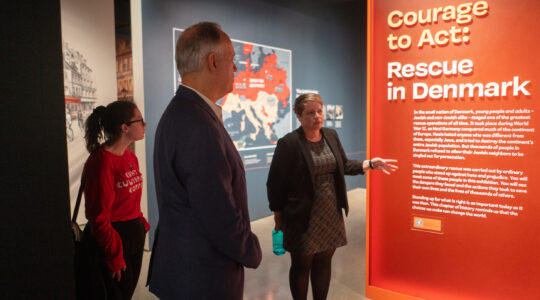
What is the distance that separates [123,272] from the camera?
205 centimetres

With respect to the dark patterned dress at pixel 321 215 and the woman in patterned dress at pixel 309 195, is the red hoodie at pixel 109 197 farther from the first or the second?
the dark patterned dress at pixel 321 215

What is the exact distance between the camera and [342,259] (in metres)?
3.95

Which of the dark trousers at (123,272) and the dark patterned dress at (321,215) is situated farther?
the dark patterned dress at (321,215)

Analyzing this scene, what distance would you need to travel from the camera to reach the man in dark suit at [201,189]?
120 cm

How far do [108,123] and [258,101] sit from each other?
3.42m

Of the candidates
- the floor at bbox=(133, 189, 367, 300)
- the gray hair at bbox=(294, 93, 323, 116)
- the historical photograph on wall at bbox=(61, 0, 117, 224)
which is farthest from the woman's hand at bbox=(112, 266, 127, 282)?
the historical photograph on wall at bbox=(61, 0, 117, 224)

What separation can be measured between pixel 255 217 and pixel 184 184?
438cm

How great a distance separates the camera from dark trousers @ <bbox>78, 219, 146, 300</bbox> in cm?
181

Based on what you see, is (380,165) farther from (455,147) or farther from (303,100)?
(303,100)

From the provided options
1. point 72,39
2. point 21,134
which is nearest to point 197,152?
point 21,134

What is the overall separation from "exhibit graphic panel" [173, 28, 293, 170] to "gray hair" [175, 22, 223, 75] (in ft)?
11.5

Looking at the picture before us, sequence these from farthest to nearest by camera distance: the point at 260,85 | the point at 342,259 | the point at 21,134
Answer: the point at 260,85
the point at 342,259
the point at 21,134

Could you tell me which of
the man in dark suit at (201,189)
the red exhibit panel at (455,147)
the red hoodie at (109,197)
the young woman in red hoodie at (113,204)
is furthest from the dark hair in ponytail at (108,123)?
the red exhibit panel at (455,147)

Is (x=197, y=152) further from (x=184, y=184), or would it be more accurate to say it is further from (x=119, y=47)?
(x=119, y=47)
